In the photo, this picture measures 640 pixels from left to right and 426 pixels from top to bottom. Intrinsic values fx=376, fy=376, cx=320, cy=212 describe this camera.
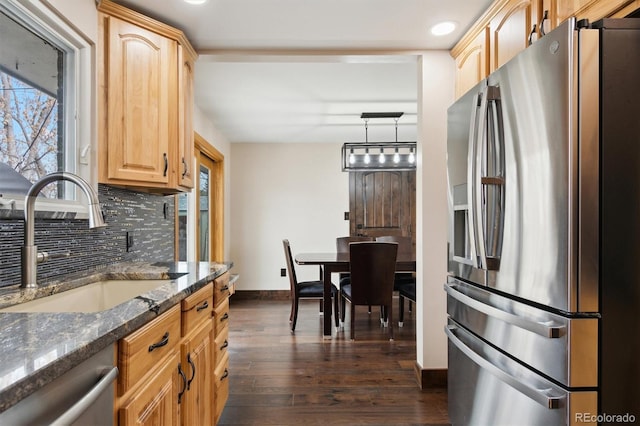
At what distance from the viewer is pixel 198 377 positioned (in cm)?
162

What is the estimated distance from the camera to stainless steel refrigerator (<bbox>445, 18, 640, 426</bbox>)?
1.10 metres

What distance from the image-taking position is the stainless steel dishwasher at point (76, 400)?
646 mm

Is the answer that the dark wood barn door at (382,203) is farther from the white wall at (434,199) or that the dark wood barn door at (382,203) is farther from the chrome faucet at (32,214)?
the chrome faucet at (32,214)

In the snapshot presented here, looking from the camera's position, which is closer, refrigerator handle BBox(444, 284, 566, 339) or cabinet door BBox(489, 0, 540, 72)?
refrigerator handle BBox(444, 284, 566, 339)

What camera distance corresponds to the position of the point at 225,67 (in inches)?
113

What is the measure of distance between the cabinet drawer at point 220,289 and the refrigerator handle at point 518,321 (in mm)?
1179

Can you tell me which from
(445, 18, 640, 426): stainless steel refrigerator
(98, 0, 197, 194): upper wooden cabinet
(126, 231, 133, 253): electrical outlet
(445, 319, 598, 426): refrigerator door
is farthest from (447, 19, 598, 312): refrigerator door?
(126, 231, 133, 253): electrical outlet

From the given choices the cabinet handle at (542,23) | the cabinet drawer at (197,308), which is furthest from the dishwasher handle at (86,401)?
the cabinet handle at (542,23)

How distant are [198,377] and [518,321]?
129 cm

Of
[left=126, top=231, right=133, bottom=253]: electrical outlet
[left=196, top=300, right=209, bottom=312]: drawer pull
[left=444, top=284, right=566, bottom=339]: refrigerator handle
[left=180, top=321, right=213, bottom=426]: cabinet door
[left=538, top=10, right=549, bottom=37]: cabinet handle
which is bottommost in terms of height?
[left=180, top=321, right=213, bottom=426]: cabinet door

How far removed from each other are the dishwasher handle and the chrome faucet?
0.59 meters

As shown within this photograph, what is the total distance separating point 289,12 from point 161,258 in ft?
6.00

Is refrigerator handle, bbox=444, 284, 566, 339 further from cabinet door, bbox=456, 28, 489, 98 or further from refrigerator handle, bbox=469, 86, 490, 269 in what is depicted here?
cabinet door, bbox=456, 28, 489, 98

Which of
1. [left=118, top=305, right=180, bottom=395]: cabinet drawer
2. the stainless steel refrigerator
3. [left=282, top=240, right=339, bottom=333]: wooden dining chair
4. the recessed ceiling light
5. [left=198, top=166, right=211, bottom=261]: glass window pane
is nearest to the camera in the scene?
[left=118, top=305, right=180, bottom=395]: cabinet drawer
